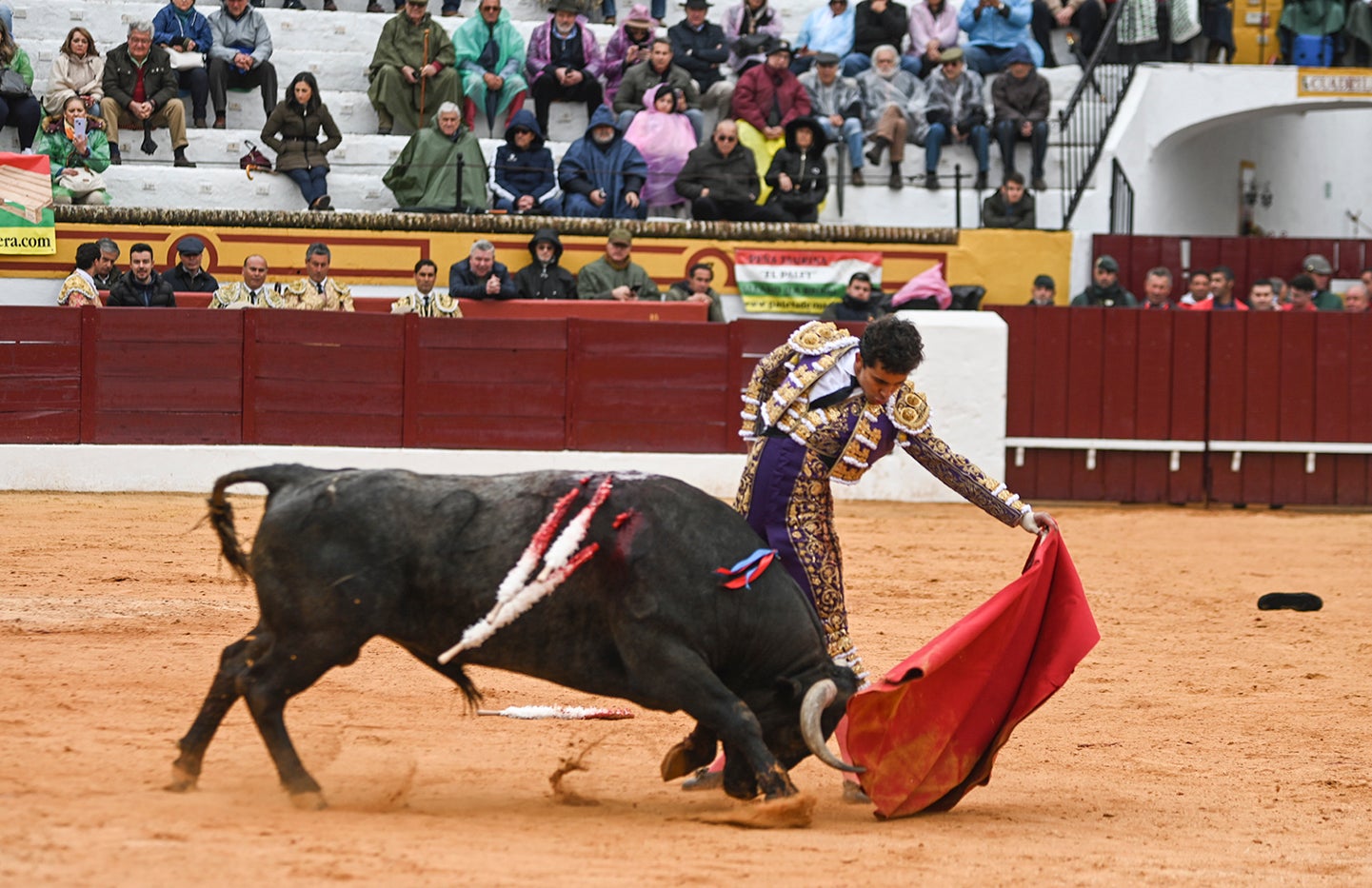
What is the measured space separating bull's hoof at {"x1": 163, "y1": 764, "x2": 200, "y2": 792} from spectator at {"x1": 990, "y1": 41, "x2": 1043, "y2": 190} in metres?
10.1

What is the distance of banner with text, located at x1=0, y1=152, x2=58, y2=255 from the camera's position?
37.6 feet

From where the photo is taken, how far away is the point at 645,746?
5.34m

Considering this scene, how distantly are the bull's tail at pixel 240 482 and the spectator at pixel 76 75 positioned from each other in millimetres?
8497

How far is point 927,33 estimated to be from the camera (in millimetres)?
14094

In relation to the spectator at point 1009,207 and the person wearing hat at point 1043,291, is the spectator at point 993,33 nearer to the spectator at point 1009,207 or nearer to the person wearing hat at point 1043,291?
the spectator at point 1009,207

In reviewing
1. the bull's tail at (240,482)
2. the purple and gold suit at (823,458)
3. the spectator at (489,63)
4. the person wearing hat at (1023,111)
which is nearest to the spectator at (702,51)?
the spectator at (489,63)

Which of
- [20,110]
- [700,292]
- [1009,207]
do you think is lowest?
[700,292]

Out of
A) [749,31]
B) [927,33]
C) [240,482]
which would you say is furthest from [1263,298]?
[240,482]

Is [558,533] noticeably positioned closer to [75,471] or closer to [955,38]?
[75,471]

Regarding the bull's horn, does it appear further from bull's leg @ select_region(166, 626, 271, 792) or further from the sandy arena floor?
bull's leg @ select_region(166, 626, 271, 792)

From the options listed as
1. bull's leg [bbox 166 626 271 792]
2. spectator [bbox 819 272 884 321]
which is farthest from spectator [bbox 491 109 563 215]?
bull's leg [bbox 166 626 271 792]

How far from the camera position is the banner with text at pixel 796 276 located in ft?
40.8

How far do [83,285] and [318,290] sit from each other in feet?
4.83

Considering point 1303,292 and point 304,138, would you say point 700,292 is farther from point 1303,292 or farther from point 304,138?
point 1303,292
